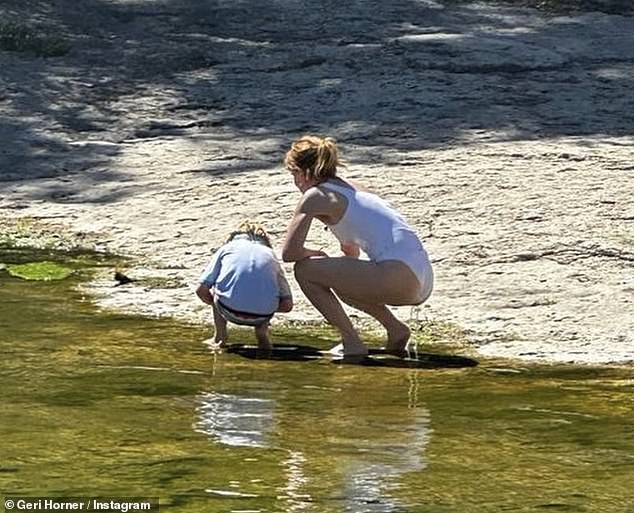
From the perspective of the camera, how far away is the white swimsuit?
309 inches

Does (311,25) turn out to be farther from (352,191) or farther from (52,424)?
(52,424)

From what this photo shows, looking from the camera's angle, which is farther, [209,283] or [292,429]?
[209,283]

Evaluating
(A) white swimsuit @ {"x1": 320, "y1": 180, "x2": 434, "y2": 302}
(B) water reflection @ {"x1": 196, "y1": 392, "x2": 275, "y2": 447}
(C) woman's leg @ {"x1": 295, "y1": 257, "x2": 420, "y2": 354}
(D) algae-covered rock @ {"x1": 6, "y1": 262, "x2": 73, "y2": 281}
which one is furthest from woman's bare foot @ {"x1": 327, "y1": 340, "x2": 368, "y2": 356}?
(D) algae-covered rock @ {"x1": 6, "y1": 262, "x2": 73, "y2": 281}

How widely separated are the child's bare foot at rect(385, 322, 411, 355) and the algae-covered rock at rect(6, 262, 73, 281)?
7.68 ft

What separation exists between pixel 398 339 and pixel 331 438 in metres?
2.01

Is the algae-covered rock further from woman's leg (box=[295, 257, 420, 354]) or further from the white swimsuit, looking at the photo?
the white swimsuit

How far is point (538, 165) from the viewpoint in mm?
11719

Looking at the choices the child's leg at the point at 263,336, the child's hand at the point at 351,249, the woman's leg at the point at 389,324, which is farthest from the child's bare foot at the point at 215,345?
the child's hand at the point at 351,249

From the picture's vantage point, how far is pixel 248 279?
7.86 meters

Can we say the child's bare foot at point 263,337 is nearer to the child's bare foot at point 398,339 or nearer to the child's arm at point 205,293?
the child's arm at point 205,293

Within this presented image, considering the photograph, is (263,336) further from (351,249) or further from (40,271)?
(40,271)

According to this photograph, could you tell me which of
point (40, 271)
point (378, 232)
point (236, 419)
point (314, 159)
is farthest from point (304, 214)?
point (40, 271)

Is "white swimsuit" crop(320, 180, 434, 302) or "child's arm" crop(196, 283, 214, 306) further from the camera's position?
"child's arm" crop(196, 283, 214, 306)

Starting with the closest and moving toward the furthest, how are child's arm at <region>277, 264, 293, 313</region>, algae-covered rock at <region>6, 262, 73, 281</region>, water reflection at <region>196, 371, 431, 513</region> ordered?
water reflection at <region>196, 371, 431, 513</region> → child's arm at <region>277, 264, 293, 313</region> → algae-covered rock at <region>6, 262, 73, 281</region>
